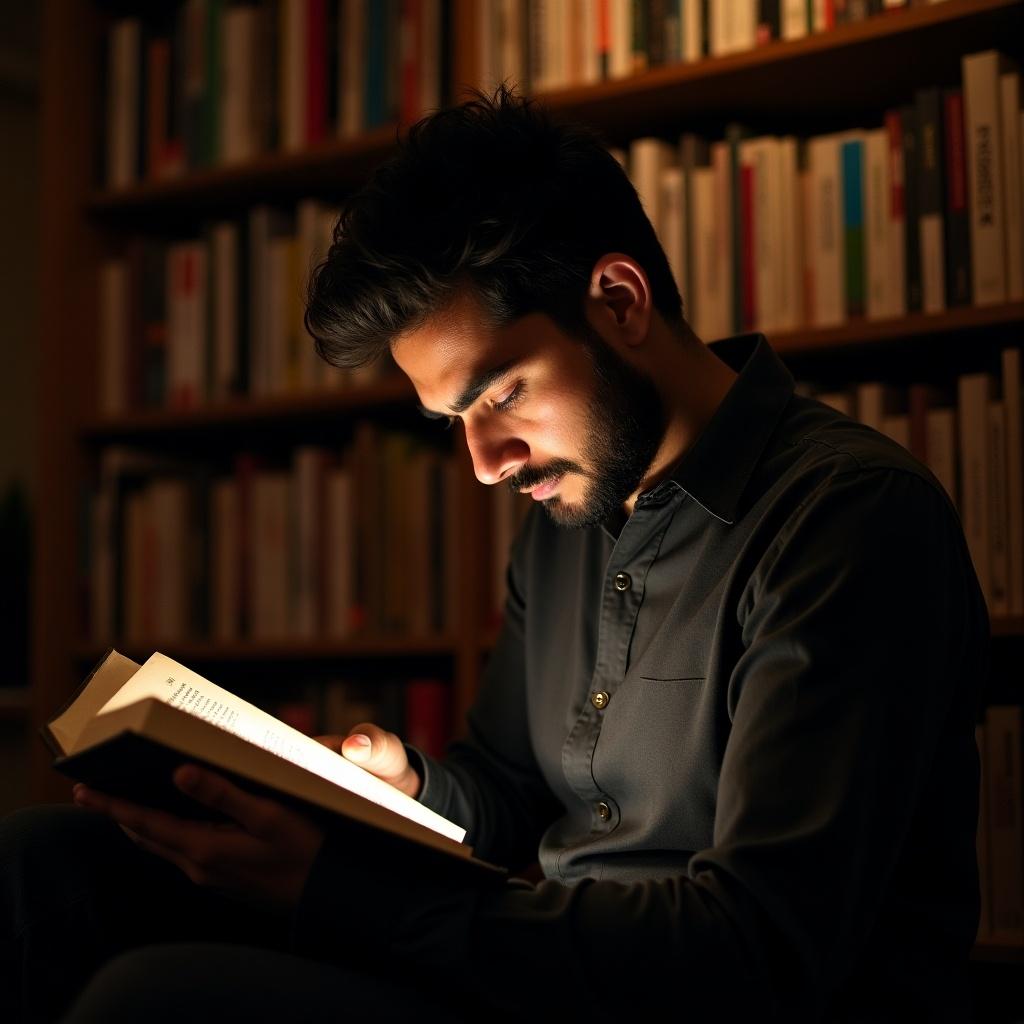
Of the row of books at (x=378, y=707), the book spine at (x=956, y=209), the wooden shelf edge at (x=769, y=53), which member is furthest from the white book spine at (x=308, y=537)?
the book spine at (x=956, y=209)

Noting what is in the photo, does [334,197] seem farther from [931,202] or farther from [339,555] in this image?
[931,202]

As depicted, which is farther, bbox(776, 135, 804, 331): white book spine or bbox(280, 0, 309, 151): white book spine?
bbox(280, 0, 309, 151): white book spine

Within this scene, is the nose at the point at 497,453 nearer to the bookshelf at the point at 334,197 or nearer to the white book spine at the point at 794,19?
the bookshelf at the point at 334,197

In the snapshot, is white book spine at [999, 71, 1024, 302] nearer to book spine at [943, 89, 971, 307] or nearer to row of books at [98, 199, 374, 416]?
book spine at [943, 89, 971, 307]

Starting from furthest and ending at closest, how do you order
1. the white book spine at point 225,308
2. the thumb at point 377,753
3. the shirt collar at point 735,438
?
1. the white book spine at point 225,308
2. the thumb at point 377,753
3. the shirt collar at point 735,438

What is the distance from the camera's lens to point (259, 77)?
2.00 m

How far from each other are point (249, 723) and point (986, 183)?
1026mm

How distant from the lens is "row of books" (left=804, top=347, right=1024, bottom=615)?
1396 mm

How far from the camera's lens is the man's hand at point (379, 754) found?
117 cm

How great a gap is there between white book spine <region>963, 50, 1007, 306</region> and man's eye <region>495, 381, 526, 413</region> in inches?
24.2

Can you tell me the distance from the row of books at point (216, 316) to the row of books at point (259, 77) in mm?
124

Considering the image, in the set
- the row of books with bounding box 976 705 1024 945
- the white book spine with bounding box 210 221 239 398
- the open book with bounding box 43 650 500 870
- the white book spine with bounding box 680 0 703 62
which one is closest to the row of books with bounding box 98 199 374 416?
the white book spine with bounding box 210 221 239 398

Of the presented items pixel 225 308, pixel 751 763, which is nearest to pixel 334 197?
pixel 225 308

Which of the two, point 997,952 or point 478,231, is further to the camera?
point 997,952
